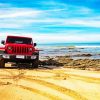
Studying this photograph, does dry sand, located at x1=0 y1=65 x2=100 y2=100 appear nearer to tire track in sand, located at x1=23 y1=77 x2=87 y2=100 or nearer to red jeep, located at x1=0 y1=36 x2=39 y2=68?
tire track in sand, located at x1=23 y1=77 x2=87 y2=100

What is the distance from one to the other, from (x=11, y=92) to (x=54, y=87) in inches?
68.8

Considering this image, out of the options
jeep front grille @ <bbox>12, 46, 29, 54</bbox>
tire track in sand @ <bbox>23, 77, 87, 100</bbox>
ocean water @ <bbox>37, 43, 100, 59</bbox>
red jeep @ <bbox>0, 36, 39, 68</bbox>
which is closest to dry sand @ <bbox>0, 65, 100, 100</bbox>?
tire track in sand @ <bbox>23, 77, 87, 100</bbox>

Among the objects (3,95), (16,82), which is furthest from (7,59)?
(3,95)

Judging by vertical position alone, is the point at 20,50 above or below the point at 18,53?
above

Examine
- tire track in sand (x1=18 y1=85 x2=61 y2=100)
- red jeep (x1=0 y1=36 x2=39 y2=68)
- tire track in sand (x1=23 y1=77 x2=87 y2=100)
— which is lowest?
tire track in sand (x1=18 y1=85 x2=61 y2=100)

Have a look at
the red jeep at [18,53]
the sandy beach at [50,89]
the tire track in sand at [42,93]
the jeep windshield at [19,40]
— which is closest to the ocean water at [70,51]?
the jeep windshield at [19,40]

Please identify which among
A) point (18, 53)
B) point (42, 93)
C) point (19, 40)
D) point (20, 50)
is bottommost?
point (42, 93)

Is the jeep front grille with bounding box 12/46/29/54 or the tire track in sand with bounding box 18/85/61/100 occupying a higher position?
the jeep front grille with bounding box 12/46/29/54

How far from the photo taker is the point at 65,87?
12211mm

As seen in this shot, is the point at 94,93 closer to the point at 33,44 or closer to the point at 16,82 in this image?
→ the point at 16,82

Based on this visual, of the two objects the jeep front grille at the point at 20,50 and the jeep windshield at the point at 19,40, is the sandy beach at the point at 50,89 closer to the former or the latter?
the jeep front grille at the point at 20,50

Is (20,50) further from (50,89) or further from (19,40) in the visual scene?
(50,89)

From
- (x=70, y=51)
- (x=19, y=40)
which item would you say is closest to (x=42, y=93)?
(x=19, y=40)

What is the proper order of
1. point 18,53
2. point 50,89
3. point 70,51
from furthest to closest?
point 70,51, point 18,53, point 50,89
